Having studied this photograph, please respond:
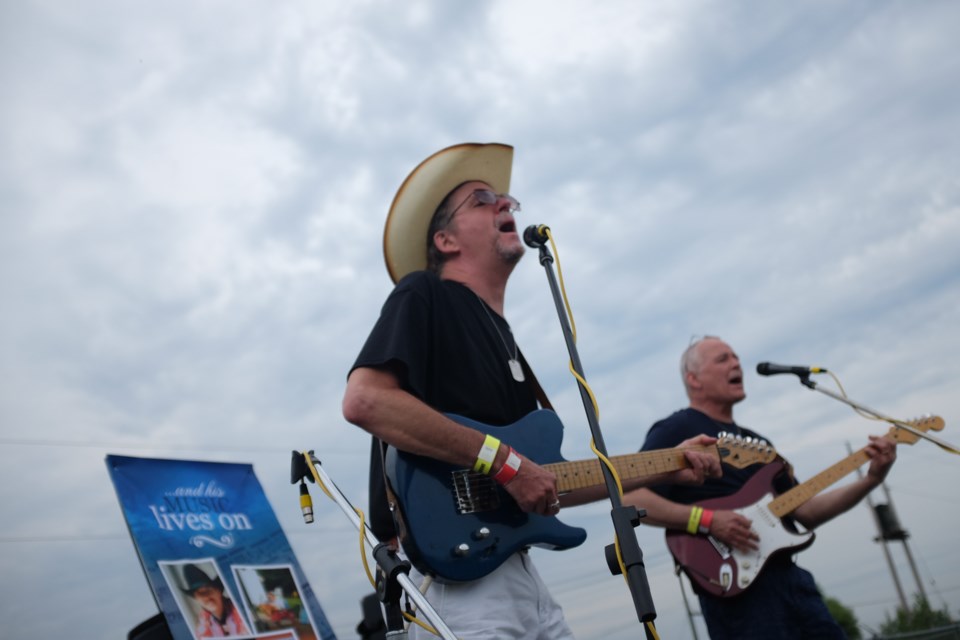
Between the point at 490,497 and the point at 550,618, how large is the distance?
41 centimetres

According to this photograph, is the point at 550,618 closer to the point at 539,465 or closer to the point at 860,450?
the point at 539,465

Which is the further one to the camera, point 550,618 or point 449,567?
point 550,618

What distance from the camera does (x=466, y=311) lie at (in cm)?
271

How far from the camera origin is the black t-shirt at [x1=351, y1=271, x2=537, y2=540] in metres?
2.32

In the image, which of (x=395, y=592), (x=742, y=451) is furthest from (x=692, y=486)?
(x=395, y=592)

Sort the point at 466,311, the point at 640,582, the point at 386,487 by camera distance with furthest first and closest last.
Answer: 1. the point at 466,311
2. the point at 386,487
3. the point at 640,582

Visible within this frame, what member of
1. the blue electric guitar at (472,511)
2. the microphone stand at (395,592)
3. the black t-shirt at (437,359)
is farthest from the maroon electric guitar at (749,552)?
the microphone stand at (395,592)

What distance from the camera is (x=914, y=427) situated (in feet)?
14.2

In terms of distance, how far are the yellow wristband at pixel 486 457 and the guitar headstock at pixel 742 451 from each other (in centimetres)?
185

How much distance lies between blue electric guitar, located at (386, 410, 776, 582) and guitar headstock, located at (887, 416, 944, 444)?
2592 mm

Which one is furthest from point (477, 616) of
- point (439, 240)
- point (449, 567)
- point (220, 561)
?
point (220, 561)

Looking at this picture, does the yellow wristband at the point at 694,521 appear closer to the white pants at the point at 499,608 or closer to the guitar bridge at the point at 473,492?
the white pants at the point at 499,608

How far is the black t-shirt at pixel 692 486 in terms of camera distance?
3973mm

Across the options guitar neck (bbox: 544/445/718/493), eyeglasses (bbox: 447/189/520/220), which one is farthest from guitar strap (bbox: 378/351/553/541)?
eyeglasses (bbox: 447/189/520/220)
